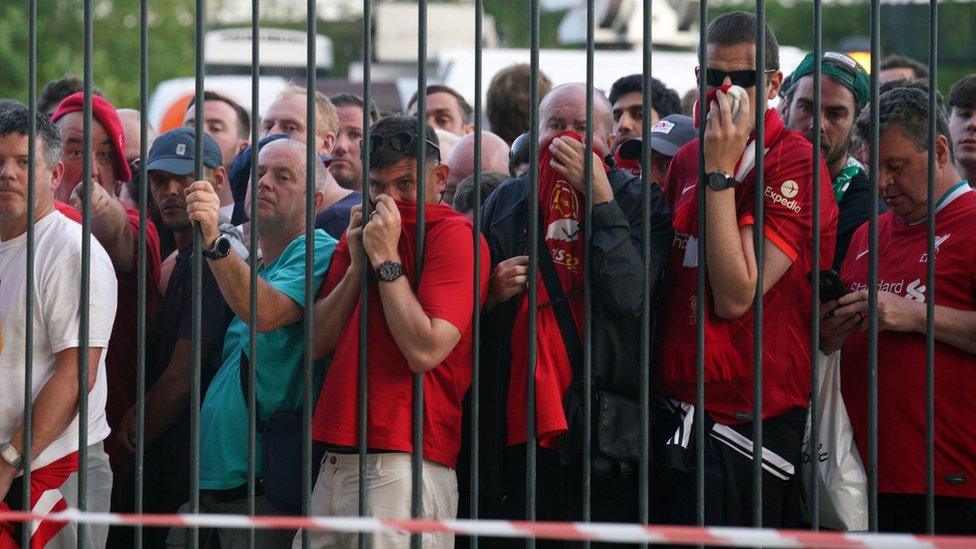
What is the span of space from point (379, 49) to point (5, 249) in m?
9.88

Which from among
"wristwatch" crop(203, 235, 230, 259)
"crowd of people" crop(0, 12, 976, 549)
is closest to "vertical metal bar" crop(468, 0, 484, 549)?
"crowd of people" crop(0, 12, 976, 549)

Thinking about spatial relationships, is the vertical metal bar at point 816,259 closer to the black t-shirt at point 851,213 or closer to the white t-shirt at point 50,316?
the black t-shirt at point 851,213

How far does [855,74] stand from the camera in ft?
15.5

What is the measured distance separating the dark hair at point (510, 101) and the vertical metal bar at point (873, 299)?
264 centimetres

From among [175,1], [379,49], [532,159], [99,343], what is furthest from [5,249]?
[175,1]

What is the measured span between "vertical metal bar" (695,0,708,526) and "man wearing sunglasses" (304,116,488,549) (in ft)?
2.04

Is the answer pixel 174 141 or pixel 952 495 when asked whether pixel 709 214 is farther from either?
pixel 174 141

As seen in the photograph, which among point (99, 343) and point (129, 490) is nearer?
point (99, 343)

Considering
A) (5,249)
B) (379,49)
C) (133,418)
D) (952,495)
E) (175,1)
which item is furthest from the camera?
(175,1)

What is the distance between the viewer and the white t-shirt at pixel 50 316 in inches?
161

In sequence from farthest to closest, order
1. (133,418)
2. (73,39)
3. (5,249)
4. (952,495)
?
(73,39) < (133,418) < (5,249) < (952,495)

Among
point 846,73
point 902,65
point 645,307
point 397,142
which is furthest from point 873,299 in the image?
point 902,65

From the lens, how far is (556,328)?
3.98 metres

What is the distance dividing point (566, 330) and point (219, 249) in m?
1.00
